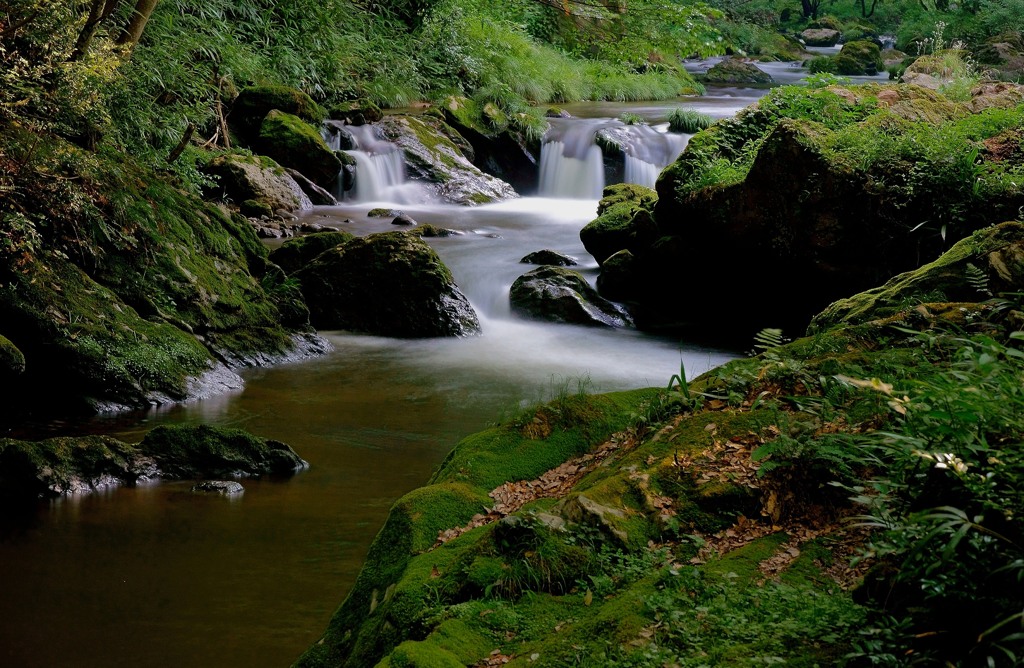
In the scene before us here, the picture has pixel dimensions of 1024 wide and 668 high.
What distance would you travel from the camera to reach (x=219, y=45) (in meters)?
15.8

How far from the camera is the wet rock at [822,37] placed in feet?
144

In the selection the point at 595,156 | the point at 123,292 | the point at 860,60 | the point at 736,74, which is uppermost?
the point at 860,60

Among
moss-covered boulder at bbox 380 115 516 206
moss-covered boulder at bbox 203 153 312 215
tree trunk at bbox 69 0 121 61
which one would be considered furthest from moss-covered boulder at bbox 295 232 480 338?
moss-covered boulder at bbox 380 115 516 206

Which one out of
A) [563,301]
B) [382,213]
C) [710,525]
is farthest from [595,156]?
[710,525]

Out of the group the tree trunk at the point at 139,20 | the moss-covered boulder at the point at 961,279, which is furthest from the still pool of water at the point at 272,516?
the tree trunk at the point at 139,20

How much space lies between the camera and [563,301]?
38.6ft

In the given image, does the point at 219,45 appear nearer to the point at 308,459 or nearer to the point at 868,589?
the point at 308,459

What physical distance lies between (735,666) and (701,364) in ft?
26.6

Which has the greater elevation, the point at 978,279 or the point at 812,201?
the point at 812,201

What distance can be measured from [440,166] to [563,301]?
7988 millimetres

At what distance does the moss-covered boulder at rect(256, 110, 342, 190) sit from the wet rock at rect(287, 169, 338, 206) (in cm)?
27

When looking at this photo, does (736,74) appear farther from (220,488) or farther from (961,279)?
(220,488)

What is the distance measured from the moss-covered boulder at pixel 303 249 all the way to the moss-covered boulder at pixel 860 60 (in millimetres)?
28537

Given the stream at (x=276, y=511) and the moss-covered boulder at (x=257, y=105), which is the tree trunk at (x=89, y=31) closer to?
the stream at (x=276, y=511)
